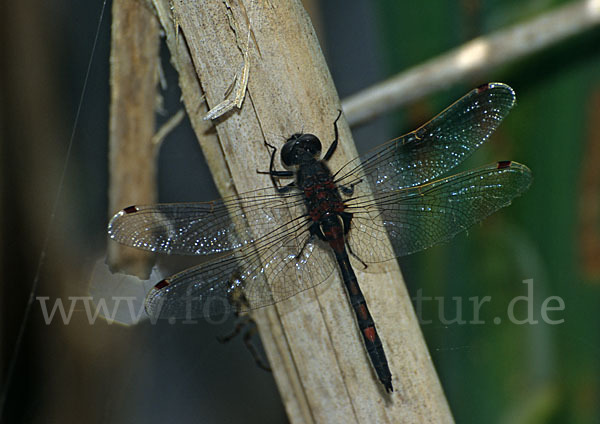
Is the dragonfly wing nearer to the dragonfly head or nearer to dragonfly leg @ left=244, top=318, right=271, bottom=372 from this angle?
the dragonfly head

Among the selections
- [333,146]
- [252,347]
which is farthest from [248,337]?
[333,146]

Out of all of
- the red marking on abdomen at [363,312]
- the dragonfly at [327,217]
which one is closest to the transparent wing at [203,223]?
the dragonfly at [327,217]

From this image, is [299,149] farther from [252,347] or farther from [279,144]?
[252,347]

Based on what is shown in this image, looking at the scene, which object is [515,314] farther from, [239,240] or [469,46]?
[239,240]

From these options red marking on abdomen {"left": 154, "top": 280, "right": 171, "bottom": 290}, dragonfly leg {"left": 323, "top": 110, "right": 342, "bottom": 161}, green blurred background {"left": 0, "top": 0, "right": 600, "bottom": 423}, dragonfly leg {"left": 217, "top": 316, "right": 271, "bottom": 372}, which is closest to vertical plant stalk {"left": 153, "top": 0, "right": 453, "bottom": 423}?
dragonfly leg {"left": 323, "top": 110, "right": 342, "bottom": 161}

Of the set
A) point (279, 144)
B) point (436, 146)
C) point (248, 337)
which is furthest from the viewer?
point (248, 337)

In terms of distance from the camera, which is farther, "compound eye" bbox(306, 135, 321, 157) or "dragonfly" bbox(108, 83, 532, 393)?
"dragonfly" bbox(108, 83, 532, 393)
